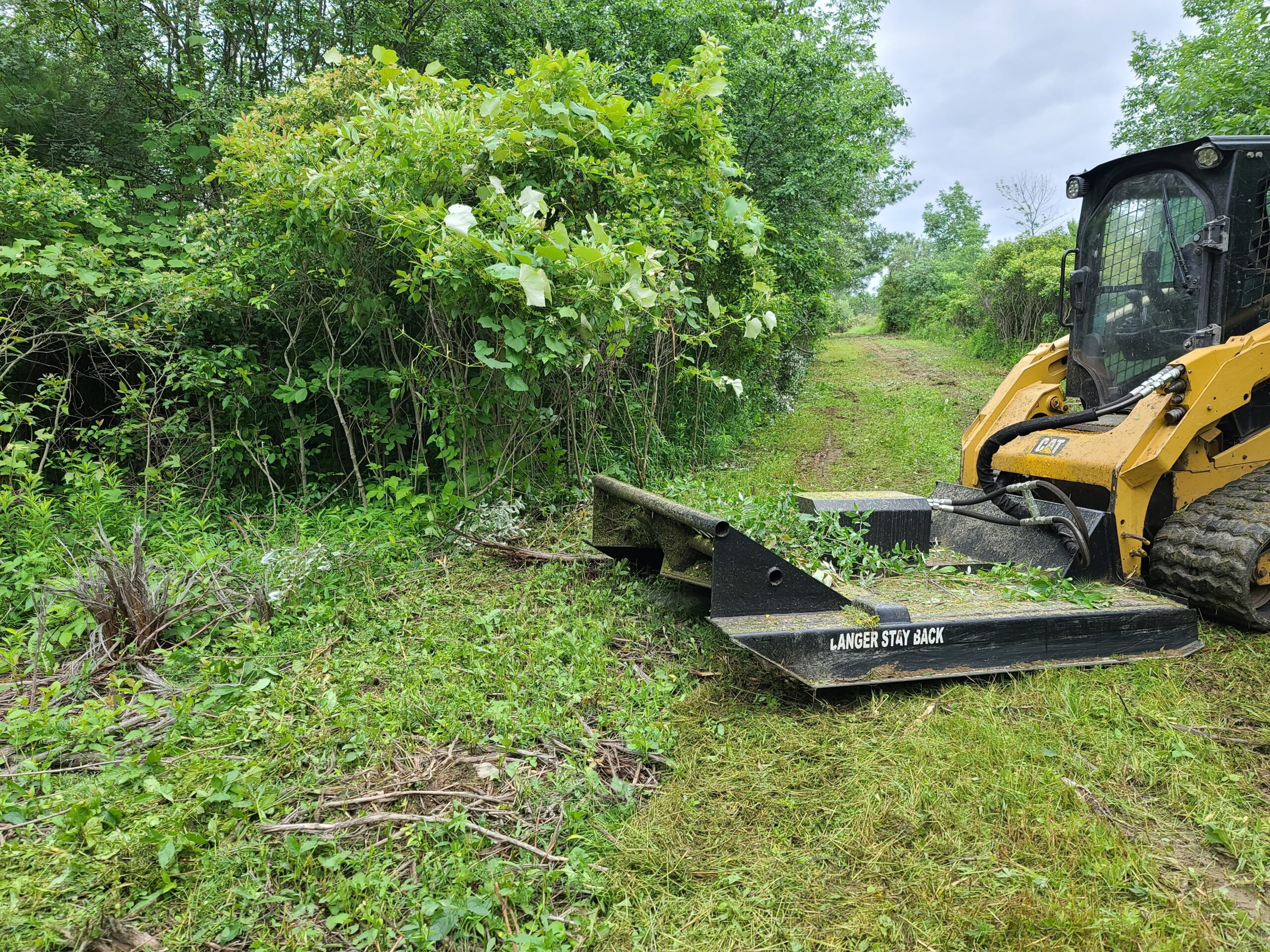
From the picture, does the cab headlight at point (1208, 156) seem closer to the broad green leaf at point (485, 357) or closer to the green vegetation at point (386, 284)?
the green vegetation at point (386, 284)

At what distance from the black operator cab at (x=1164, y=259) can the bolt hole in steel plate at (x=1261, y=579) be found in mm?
1200

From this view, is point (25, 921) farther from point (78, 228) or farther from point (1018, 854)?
point (78, 228)

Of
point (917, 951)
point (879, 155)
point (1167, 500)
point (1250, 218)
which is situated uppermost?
point (879, 155)

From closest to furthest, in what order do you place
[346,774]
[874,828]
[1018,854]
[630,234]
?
[1018,854]
[874,828]
[346,774]
[630,234]

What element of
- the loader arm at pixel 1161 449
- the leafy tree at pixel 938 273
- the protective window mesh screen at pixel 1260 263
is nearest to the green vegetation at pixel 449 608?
the loader arm at pixel 1161 449

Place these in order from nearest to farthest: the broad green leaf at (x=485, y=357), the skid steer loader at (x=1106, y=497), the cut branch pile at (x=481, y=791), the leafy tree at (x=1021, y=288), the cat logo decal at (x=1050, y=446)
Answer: the cut branch pile at (x=481, y=791)
the skid steer loader at (x=1106, y=497)
the broad green leaf at (x=485, y=357)
the cat logo decal at (x=1050, y=446)
the leafy tree at (x=1021, y=288)

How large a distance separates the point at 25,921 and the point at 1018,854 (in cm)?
252

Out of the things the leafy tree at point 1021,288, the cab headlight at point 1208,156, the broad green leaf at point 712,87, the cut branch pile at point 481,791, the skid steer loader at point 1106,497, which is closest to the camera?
the cut branch pile at point 481,791

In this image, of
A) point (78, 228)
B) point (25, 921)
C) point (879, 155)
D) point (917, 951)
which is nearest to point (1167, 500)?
point (917, 951)

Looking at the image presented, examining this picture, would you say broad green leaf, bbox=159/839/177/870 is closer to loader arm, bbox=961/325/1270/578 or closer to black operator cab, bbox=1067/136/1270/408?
loader arm, bbox=961/325/1270/578

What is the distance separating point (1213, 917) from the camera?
1880 millimetres

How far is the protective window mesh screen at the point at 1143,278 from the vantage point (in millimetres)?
4320

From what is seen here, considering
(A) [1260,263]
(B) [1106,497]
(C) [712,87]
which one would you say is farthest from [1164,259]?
(C) [712,87]

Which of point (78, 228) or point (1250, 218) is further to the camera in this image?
point (78, 228)
